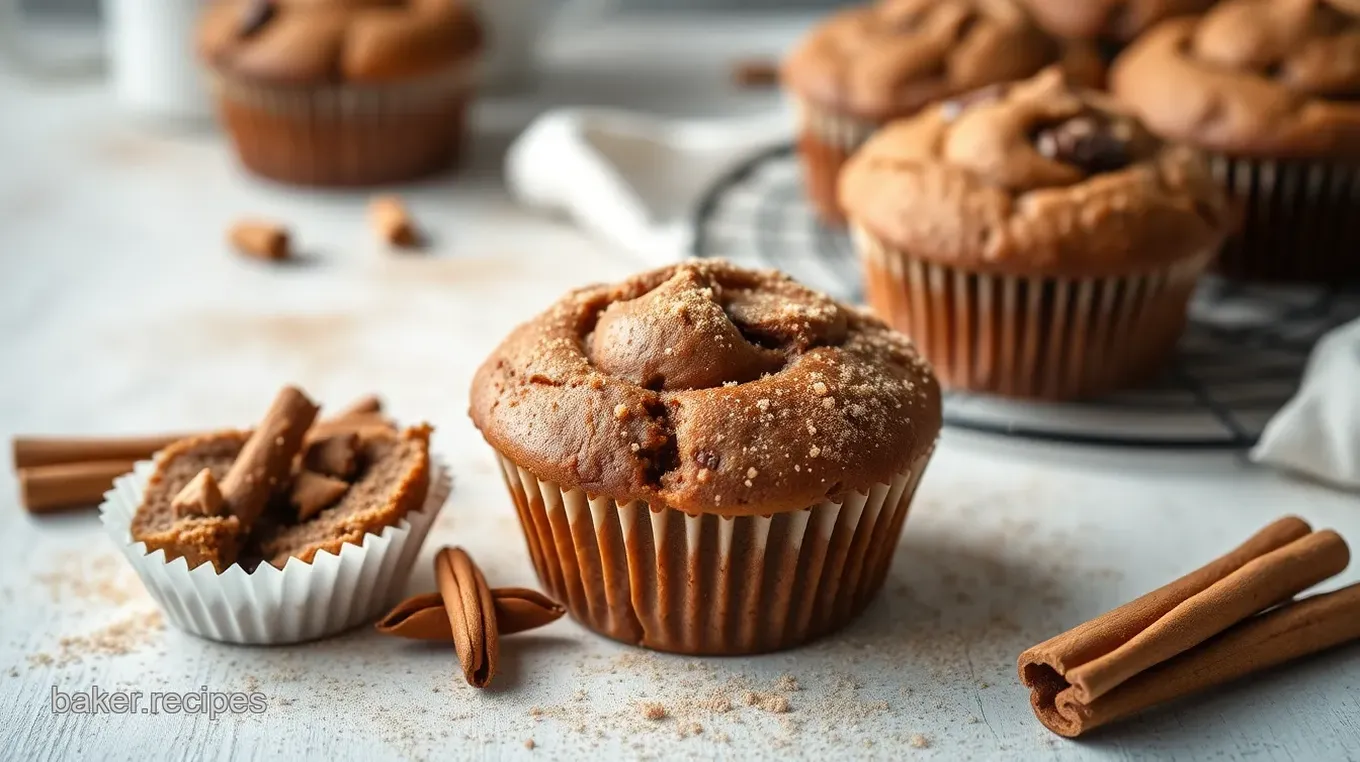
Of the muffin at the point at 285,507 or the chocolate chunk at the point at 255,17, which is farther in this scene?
the chocolate chunk at the point at 255,17

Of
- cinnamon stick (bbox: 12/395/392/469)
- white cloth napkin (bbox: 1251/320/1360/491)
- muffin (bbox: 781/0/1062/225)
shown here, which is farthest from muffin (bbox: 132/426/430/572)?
muffin (bbox: 781/0/1062/225)

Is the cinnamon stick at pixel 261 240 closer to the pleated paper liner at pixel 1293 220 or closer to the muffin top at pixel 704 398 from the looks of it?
the muffin top at pixel 704 398

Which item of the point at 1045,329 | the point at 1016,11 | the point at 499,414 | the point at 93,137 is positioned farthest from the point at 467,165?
the point at 499,414

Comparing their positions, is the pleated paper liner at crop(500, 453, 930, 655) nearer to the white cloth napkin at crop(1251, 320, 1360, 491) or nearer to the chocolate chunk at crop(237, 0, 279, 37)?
the white cloth napkin at crop(1251, 320, 1360, 491)

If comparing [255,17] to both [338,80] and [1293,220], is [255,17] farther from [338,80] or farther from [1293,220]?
[1293,220]

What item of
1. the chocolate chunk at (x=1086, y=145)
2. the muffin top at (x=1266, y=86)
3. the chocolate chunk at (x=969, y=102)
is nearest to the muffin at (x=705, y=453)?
the chocolate chunk at (x=1086, y=145)

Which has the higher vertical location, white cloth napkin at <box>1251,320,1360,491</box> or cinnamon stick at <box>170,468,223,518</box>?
cinnamon stick at <box>170,468,223,518</box>
